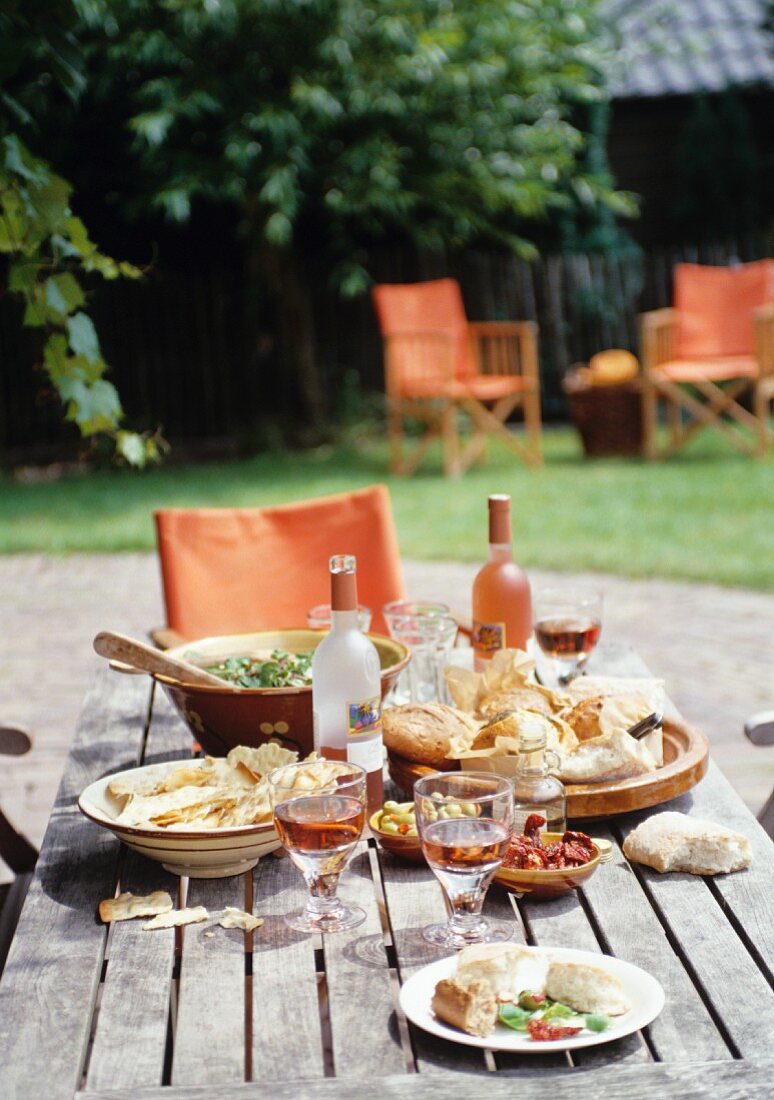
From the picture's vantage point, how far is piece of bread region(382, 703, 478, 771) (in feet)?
5.64

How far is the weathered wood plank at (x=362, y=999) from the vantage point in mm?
1183

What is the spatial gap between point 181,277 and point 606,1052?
1062 centimetres

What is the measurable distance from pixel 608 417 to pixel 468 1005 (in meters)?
8.58

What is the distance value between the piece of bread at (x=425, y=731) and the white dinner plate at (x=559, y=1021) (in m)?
0.39

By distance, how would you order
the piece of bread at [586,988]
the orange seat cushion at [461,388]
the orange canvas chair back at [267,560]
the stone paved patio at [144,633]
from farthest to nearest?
the orange seat cushion at [461,388] < the stone paved patio at [144,633] < the orange canvas chair back at [267,560] < the piece of bread at [586,988]

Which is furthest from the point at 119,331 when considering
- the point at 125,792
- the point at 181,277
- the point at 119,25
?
the point at 125,792

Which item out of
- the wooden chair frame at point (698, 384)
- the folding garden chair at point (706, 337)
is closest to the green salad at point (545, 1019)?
the wooden chair frame at point (698, 384)

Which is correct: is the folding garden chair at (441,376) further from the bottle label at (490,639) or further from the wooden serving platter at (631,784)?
the wooden serving platter at (631,784)

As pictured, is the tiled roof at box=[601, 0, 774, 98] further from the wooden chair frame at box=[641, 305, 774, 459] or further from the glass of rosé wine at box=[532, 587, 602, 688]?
the glass of rosé wine at box=[532, 587, 602, 688]

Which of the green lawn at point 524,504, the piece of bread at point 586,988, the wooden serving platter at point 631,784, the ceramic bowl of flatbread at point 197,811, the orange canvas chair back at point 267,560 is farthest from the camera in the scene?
the green lawn at point 524,504

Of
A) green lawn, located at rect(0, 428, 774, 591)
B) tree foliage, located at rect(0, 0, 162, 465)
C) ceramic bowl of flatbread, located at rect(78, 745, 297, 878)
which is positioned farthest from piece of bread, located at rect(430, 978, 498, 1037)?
green lawn, located at rect(0, 428, 774, 591)

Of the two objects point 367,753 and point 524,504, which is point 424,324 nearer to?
point 524,504

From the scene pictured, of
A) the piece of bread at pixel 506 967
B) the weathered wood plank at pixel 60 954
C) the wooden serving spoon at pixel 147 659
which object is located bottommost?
the weathered wood plank at pixel 60 954

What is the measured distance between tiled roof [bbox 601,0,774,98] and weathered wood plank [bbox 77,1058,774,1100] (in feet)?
43.2
